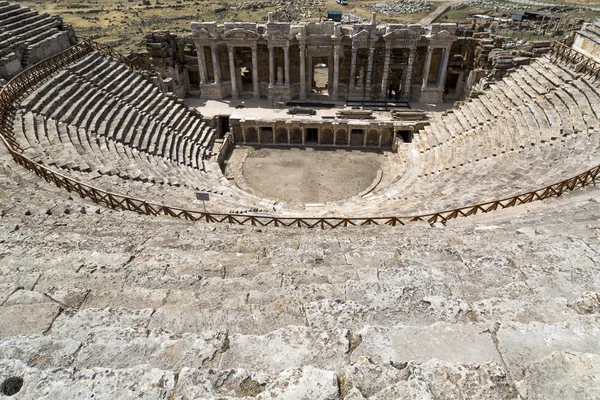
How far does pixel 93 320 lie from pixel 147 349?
3.59 ft

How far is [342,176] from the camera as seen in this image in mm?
22844

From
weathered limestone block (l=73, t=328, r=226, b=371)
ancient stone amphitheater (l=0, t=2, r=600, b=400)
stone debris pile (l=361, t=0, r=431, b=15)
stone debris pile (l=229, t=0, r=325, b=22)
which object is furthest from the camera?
stone debris pile (l=361, t=0, r=431, b=15)

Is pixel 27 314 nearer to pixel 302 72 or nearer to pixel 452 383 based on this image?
pixel 452 383

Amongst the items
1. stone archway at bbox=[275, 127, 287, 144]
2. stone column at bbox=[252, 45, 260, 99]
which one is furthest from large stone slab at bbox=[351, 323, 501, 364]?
stone column at bbox=[252, 45, 260, 99]

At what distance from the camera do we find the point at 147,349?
412cm

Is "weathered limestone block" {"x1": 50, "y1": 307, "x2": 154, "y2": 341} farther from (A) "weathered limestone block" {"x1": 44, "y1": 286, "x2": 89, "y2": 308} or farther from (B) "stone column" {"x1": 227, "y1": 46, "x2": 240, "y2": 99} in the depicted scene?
(B) "stone column" {"x1": 227, "y1": 46, "x2": 240, "y2": 99}

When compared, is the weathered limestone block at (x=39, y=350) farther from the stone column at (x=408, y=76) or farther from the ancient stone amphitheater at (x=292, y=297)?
the stone column at (x=408, y=76)

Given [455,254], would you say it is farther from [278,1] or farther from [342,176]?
[278,1]

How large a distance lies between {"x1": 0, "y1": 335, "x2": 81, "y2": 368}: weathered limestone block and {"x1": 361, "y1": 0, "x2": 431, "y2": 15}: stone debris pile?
75.9 m

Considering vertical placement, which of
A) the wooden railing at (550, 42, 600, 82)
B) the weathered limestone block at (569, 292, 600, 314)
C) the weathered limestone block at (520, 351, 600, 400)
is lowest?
the wooden railing at (550, 42, 600, 82)

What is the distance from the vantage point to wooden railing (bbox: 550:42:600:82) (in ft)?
59.2

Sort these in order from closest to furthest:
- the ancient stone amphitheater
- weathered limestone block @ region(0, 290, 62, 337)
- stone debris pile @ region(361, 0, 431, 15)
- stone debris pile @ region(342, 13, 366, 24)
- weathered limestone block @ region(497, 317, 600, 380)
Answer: the ancient stone amphitheater, weathered limestone block @ region(497, 317, 600, 380), weathered limestone block @ region(0, 290, 62, 337), stone debris pile @ region(342, 13, 366, 24), stone debris pile @ region(361, 0, 431, 15)

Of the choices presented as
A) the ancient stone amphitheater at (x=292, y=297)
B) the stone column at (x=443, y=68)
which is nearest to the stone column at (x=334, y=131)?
the stone column at (x=443, y=68)

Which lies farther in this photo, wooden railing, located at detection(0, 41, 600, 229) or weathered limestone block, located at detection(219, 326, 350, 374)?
wooden railing, located at detection(0, 41, 600, 229)
